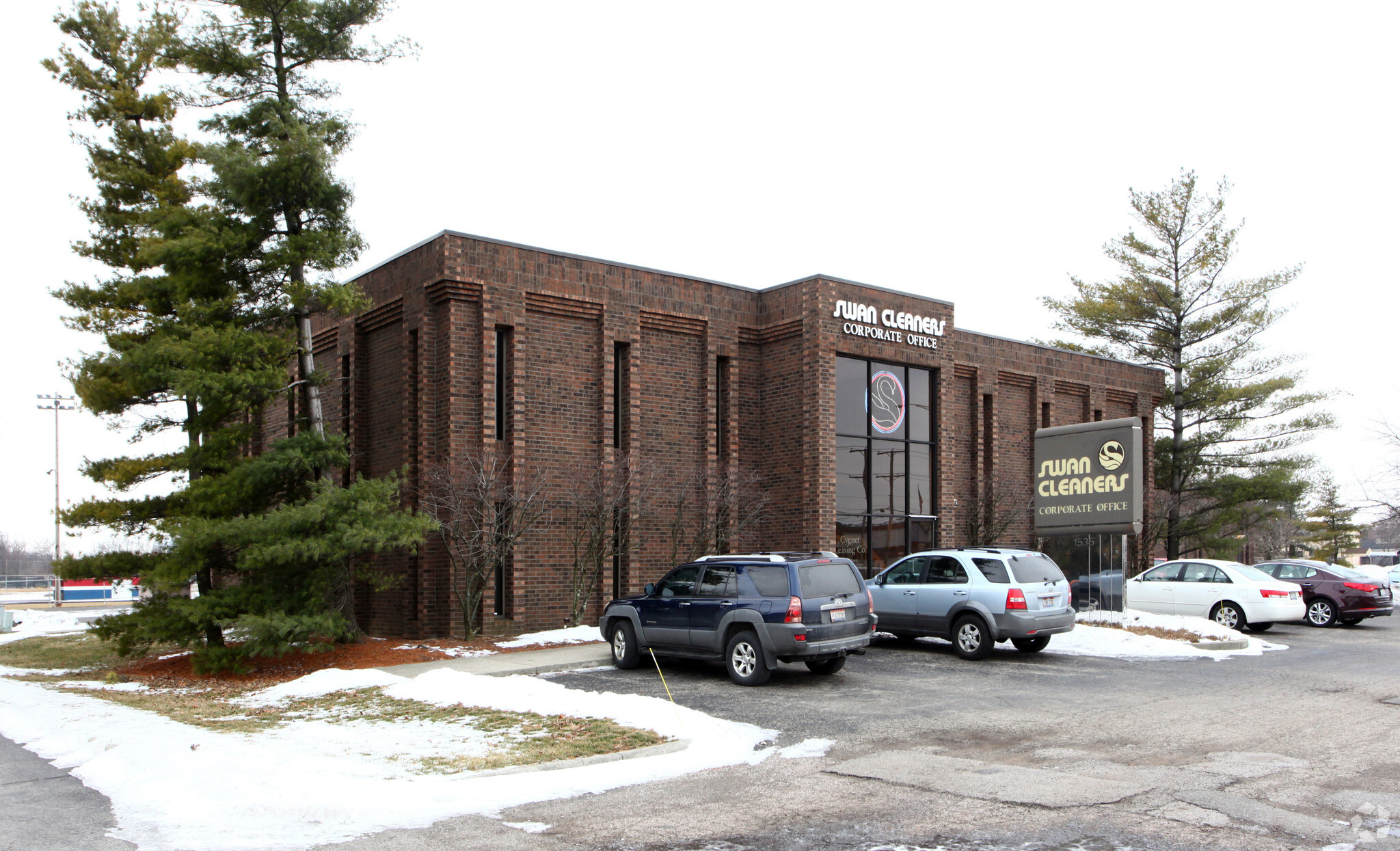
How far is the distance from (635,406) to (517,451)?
3032 mm

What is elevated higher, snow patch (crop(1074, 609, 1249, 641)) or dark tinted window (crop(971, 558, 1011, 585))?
dark tinted window (crop(971, 558, 1011, 585))

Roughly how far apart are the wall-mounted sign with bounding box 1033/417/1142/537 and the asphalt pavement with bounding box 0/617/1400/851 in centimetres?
730

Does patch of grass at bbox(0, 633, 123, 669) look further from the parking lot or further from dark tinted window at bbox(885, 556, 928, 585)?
dark tinted window at bbox(885, 556, 928, 585)

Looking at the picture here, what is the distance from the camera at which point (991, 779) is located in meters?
8.27

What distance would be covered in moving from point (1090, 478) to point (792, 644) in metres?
→ 11.7

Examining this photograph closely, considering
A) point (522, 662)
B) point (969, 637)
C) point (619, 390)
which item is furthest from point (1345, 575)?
point (522, 662)

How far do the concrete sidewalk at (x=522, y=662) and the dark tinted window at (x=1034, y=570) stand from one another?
6.41 metres

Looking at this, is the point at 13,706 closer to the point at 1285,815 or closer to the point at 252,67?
the point at 252,67

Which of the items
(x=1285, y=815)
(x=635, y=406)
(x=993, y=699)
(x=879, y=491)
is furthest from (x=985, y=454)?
(x=1285, y=815)

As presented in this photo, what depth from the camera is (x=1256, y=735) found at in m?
10.1

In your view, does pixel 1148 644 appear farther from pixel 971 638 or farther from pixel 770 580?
pixel 770 580

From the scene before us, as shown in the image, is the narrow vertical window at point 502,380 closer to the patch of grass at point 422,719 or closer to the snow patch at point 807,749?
the patch of grass at point 422,719

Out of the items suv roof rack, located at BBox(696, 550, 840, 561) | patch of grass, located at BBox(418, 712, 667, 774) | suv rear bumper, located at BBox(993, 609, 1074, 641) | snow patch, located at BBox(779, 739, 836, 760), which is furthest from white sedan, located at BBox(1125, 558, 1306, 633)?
patch of grass, located at BBox(418, 712, 667, 774)

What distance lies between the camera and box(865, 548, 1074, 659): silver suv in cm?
1583
